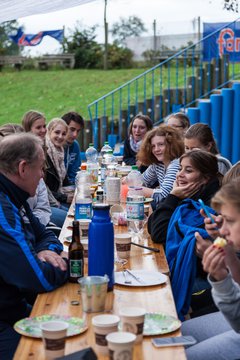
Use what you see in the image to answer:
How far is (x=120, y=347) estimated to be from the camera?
196 centimetres

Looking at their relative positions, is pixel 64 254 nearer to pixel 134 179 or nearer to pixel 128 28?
pixel 134 179

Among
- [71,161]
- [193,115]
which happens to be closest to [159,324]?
[71,161]

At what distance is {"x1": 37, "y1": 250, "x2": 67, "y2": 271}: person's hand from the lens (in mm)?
2957

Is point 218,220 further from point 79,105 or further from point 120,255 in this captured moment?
point 79,105

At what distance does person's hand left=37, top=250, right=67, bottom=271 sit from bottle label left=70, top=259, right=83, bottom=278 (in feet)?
0.13

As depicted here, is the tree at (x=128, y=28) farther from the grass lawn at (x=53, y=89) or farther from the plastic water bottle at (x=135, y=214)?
the plastic water bottle at (x=135, y=214)

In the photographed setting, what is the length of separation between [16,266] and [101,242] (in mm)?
387

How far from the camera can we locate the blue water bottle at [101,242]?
2.69 meters

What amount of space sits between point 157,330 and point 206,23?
12.6m

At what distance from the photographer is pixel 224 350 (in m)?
2.81

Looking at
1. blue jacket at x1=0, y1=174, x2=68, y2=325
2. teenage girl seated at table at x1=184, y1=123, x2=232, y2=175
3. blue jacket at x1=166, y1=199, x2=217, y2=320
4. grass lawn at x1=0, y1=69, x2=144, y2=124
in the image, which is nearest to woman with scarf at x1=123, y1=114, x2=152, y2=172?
teenage girl seated at table at x1=184, y1=123, x2=232, y2=175

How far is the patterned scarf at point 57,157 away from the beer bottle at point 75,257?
3922mm

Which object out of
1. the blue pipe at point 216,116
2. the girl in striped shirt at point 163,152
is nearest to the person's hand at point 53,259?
the girl in striped shirt at point 163,152

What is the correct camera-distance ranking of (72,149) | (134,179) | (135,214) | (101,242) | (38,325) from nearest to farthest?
(38,325), (101,242), (135,214), (134,179), (72,149)
